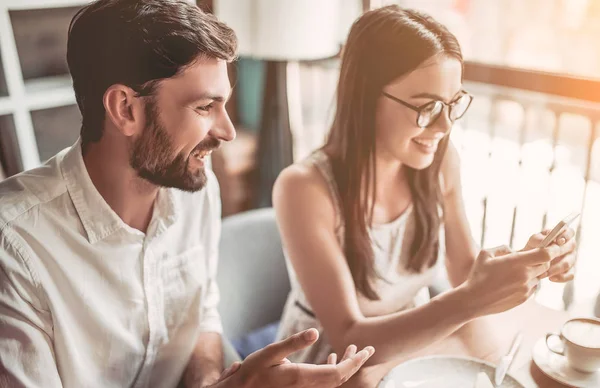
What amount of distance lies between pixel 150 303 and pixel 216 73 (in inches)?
16.1

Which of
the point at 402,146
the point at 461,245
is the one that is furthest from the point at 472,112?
the point at 402,146

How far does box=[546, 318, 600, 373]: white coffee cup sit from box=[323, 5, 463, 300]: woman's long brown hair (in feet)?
1.13

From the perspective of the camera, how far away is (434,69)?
2.92 ft

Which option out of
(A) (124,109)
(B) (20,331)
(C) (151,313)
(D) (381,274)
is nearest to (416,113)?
(D) (381,274)

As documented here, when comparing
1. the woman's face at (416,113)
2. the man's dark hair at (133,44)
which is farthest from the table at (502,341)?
the man's dark hair at (133,44)

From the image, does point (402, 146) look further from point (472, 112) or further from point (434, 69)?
point (472, 112)

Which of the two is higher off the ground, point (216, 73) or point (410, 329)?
point (216, 73)

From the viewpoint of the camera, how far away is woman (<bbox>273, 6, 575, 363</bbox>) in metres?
0.87

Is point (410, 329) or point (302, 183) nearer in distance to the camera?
point (410, 329)

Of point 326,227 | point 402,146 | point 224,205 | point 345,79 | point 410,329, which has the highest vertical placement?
point 345,79

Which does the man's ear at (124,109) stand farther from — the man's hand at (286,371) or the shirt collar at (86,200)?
the man's hand at (286,371)

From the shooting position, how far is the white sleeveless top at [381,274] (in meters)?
1.06

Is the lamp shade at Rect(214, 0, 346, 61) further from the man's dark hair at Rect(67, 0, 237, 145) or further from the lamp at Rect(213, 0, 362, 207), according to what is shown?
the man's dark hair at Rect(67, 0, 237, 145)

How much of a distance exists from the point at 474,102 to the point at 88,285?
1.28 meters
